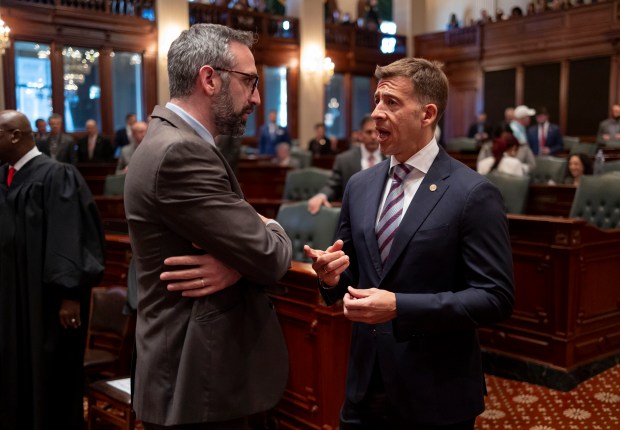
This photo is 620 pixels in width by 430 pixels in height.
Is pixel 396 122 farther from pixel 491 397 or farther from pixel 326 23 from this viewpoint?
pixel 326 23

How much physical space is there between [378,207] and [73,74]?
1140 cm

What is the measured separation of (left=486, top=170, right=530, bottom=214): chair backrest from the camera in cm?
545

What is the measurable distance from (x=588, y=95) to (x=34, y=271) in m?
13.2

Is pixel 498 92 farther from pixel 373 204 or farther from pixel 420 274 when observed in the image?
pixel 420 274

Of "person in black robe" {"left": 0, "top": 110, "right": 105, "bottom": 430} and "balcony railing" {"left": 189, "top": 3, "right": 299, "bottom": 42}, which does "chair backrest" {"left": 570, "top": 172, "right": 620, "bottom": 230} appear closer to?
"person in black robe" {"left": 0, "top": 110, "right": 105, "bottom": 430}

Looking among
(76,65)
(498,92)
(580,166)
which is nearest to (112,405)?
(580,166)

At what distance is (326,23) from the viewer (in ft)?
51.9

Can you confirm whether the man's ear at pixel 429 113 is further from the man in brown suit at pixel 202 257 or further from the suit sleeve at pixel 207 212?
the suit sleeve at pixel 207 212

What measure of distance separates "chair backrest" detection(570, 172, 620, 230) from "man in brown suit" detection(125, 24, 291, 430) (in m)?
3.98

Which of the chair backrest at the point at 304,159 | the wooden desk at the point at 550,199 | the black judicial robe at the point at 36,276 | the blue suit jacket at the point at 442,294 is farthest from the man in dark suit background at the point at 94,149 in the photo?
the blue suit jacket at the point at 442,294

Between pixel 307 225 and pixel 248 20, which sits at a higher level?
pixel 248 20

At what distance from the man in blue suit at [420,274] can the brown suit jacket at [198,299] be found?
0.23 metres

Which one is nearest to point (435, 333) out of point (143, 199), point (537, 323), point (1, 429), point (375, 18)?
point (143, 199)

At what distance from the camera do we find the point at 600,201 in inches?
198
